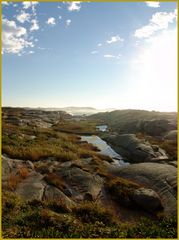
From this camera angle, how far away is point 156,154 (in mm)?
46594

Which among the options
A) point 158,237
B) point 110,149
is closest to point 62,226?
point 158,237

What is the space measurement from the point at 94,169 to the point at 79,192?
798cm

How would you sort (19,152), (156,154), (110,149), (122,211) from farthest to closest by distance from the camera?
(110,149)
(156,154)
(19,152)
(122,211)

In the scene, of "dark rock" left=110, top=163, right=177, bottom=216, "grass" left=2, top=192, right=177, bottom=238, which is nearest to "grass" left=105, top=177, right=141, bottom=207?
"dark rock" left=110, top=163, right=177, bottom=216

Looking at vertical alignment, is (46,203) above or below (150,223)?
above

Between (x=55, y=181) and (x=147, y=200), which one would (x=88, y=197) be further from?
(x=147, y=200)

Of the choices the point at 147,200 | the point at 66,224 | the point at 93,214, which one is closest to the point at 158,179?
the point at 147,200

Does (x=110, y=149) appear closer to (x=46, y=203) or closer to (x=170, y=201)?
(x=170, y=201)

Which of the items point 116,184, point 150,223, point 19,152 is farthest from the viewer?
point 19,152

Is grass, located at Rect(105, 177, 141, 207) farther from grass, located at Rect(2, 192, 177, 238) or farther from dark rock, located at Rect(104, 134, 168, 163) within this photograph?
dark rock, located at Rect(104, 134, 168, 163)

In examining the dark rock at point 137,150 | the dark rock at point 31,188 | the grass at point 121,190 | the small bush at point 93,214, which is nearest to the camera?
the small bush at point 93,214

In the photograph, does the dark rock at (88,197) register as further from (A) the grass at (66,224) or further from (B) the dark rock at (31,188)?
(A) the grass at (66,224)

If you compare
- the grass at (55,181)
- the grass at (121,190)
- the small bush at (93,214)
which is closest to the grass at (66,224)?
the small bush at (93,214)

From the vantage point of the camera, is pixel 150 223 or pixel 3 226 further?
pixel 150 223
